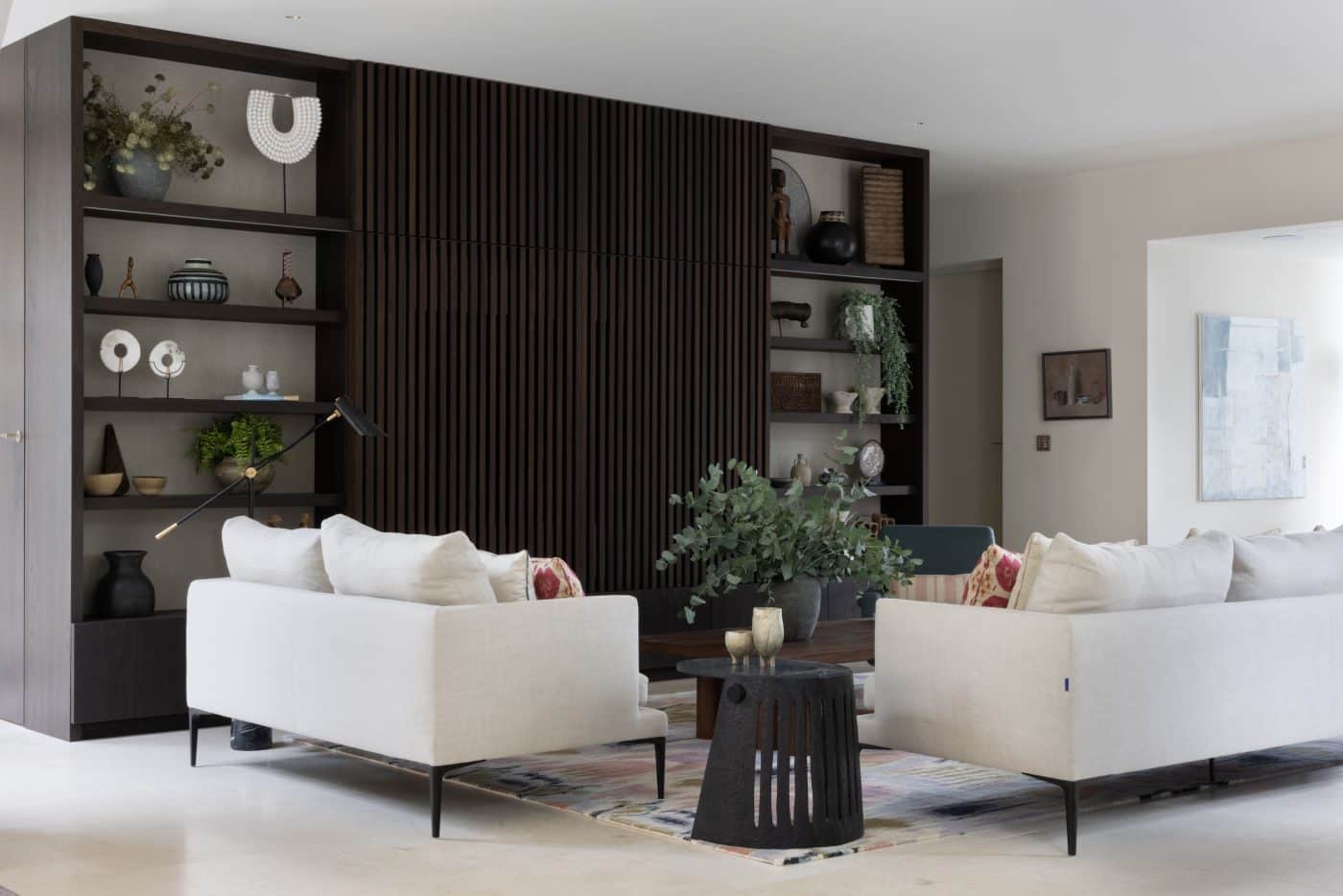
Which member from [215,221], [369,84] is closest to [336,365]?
[215,221]

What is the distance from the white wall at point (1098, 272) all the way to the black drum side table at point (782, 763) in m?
5.84

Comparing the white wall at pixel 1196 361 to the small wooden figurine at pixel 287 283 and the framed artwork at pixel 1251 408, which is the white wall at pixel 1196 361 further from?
the small wooden figurine at pixel 287 283

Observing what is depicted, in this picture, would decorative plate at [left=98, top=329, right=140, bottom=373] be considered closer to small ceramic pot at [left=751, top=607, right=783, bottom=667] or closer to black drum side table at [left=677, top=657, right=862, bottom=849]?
small ceramic pot at [left=751, top=607, right=783, bottom=667]

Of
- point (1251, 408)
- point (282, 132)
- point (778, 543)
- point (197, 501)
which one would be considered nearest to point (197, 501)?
point (197, 501)

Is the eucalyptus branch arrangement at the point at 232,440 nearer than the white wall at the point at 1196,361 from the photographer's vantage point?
Yes

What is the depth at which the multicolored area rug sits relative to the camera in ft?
15.4

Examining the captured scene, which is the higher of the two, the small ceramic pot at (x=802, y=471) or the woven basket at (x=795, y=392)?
the woven basket at (x=795, y=392)

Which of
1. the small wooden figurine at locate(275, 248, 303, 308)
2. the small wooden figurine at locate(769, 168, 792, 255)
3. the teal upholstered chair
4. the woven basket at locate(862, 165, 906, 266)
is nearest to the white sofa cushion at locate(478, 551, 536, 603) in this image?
the small wooden figurine at locate(275, 248, 303, 308)

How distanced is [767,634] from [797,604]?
1.62m

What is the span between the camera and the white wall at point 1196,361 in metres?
9.88

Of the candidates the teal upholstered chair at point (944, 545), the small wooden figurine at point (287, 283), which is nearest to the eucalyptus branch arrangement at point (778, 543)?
the teal upholstered chair at point (944, 545)

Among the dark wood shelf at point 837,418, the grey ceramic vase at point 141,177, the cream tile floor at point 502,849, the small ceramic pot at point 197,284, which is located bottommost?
the cream tile floor at point 502,849

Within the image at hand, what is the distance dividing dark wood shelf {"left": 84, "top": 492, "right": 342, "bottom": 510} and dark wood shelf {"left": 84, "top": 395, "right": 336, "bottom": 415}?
36 cm

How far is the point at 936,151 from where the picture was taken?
944 centimetres
